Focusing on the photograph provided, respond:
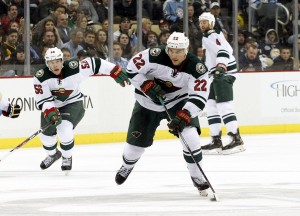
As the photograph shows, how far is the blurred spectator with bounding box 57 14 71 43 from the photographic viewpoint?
13250 mm

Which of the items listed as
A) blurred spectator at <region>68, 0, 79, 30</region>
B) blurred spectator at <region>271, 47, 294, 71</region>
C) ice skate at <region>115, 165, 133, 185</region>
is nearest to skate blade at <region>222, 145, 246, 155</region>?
blurred spectator at <region>68, 0, 79, 30</region>

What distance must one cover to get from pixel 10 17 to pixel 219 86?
2472 millimetres

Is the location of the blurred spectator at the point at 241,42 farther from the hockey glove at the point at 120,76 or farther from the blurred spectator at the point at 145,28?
the hockey glove at the point at 120,76

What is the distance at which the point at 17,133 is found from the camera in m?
12.7

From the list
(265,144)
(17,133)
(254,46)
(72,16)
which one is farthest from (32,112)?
(254,46)

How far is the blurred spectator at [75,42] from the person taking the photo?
13426 mm

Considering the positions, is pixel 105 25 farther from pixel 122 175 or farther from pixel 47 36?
pixel 122 175

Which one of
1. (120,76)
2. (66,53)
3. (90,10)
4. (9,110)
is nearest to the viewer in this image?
(9,110)

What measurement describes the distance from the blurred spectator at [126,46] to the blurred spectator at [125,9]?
0.78 feet

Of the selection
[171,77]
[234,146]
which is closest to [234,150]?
[234,146]

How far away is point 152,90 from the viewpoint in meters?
8.09

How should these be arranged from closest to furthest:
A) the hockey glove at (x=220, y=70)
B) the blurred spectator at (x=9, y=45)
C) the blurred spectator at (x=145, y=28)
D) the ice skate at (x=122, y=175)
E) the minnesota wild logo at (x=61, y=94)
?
the ice skate at (x=122, y=175) → the minnesota wild logo at (x=61, y=94) → the hockey glove at (x=220, y=70) → the blurred spectator at (x=9, y=45) → the blurred spectator at (x=145, y=28)

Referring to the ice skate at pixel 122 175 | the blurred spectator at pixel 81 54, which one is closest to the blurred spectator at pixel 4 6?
the blurred spectator at pixel 81 54

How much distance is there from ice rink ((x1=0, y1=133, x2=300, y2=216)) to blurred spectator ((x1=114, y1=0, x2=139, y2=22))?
191cm
